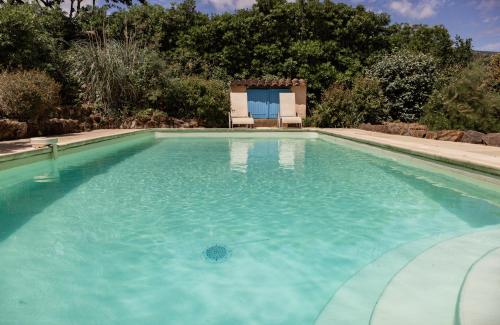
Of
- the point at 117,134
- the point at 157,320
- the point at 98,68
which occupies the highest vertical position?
the point at 98,68

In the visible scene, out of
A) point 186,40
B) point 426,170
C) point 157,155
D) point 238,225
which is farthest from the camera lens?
point 186,40

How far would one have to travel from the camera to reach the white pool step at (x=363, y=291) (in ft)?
Result: 5.98

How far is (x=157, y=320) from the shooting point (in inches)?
76.0

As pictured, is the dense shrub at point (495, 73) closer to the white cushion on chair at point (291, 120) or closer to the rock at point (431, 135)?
the rock at point (431, 135)

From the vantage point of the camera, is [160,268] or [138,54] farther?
[138,54]

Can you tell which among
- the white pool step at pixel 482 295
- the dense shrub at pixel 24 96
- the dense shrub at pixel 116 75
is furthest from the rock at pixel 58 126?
the white pool step at pixel 482 295

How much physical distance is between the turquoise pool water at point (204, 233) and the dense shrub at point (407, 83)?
8722 millimetres

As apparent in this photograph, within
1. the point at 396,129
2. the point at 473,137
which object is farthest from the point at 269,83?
the point at 473,137

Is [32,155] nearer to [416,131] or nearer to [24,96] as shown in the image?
[24,96]

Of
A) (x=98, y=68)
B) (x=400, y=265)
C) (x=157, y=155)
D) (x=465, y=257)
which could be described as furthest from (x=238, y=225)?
(x=98, y=68)

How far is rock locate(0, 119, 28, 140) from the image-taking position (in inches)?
317

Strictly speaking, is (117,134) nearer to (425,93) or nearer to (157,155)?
(157,155)

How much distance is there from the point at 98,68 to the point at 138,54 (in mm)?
1581

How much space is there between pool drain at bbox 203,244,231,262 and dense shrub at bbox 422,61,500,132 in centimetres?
830
